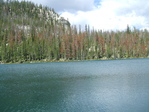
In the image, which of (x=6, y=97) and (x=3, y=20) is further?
(x=3, y=20)

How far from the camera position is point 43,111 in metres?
23.0

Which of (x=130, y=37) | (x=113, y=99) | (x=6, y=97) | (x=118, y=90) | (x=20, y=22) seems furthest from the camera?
(x=20, y=22)

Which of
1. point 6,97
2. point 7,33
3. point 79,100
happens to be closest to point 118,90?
point 79,100

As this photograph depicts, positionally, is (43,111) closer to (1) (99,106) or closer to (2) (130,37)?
(1) (99,106)

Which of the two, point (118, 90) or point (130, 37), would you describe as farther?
point (130, 37)

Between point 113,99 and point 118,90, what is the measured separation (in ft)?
21.4

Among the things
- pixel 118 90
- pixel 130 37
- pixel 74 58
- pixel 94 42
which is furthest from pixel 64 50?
pixel 118 90

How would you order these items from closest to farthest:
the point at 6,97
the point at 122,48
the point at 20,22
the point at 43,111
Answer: the point at 43,111
the point at 6,97
the point at 122,48
the point at 20,22

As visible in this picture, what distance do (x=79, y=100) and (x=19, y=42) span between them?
147 metres

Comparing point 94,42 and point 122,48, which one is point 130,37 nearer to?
point 122,48

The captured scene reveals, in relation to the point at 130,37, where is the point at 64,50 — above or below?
below

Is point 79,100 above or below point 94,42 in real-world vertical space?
below

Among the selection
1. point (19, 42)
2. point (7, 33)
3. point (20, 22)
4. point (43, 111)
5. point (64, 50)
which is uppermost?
point (20, 22)

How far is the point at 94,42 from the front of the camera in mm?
166625
